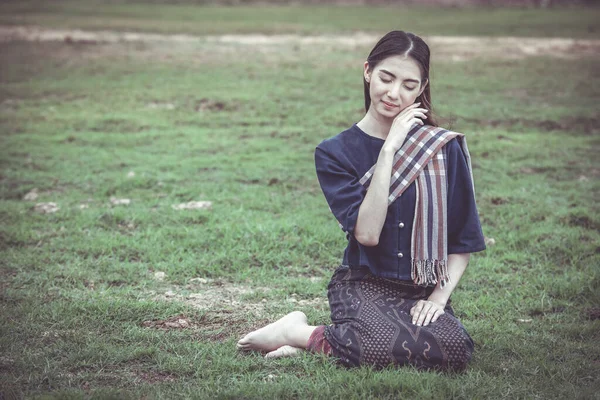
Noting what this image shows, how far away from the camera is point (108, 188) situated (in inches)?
294

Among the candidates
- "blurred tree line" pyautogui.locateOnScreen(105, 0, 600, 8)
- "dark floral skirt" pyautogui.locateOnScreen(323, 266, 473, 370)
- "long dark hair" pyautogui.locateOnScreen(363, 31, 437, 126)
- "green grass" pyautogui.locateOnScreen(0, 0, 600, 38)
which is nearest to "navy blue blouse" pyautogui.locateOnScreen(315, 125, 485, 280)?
"dark floral skirt" pyautogui.locateOnScreen(323, 266, 473, 370)

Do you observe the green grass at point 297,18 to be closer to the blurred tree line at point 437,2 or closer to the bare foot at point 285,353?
the blurred tree line at point 437,2

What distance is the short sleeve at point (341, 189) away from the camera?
3557 millimetres

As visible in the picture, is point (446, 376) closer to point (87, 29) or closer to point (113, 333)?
point (113, 333)

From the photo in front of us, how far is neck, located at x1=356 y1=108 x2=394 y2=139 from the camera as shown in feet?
12.3

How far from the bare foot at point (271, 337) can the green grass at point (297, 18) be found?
1696 cm

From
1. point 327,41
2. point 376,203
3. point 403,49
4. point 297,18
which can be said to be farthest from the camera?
point 297,18

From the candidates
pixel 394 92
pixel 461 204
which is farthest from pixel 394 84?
pixel 461 204

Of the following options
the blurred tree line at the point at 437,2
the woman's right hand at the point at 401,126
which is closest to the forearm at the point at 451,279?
the woman's right hand at the point at 401,126

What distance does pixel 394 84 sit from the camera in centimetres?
361

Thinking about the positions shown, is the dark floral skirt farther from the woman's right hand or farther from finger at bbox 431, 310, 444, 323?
the woman's right hand

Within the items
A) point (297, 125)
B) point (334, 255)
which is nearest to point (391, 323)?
point (334, 255)

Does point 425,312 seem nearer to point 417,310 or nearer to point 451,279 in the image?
point 417,310

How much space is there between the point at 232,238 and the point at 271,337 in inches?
87.9
